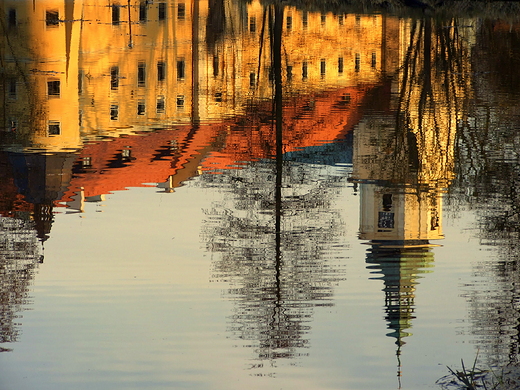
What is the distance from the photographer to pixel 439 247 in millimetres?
17719

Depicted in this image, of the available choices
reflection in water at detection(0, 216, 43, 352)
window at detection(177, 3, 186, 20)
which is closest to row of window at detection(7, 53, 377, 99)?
window at detection(177, 3, 186, 20)

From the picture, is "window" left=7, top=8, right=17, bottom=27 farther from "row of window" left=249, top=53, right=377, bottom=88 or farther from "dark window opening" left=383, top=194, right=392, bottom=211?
"dark window opening" left=383, top=194, right=392, bottom=211

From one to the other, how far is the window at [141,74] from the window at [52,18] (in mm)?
6423

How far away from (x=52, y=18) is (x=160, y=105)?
17611mm

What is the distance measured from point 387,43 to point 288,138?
18.5 meters

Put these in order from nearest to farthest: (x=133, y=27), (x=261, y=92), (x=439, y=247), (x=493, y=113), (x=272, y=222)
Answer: (x=439, y=247) < (x=272, y=222) < (x=493, y=113) < (x=261, y=92) < (x=133, y=27)

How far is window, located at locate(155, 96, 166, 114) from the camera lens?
3327 centimetres

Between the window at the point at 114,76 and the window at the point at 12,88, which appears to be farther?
the window at the point at 114,76

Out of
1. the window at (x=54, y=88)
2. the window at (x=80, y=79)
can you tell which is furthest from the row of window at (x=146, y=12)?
the window at (x=54, y=88)

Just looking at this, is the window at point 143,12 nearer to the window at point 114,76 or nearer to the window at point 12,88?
the window at point 114,76

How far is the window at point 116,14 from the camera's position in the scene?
51.6m

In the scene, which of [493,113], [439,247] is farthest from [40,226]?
[493,113]

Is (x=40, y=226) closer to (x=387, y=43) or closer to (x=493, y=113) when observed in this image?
(x=493, y=113)

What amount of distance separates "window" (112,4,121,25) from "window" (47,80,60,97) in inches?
730
